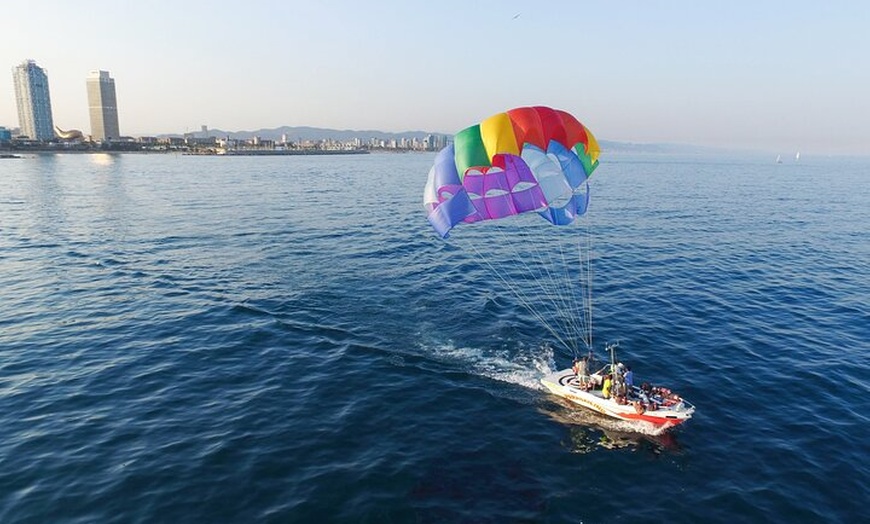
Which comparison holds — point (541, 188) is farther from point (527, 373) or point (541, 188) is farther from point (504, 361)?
point (504, 361)

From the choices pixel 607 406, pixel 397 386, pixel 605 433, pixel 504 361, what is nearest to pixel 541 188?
pixel 504 361

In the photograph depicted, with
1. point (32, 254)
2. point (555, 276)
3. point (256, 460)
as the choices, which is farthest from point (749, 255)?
point (32, 254)

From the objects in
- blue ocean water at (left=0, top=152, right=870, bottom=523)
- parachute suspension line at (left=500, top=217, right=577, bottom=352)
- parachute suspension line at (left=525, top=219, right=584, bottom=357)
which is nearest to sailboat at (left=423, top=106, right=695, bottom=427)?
blue ocean water at (left=0, top=152, right=870, bottom=523)

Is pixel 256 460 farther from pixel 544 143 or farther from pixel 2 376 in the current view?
pixel 544 143

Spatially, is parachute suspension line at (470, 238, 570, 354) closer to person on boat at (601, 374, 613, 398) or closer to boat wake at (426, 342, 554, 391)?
boat wake at (426, 342, 554, 391)

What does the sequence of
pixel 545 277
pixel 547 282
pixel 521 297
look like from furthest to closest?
pixel 545 277
pixel 547 282
pixel 521 297

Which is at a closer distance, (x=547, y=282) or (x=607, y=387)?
(x=607, y=387)

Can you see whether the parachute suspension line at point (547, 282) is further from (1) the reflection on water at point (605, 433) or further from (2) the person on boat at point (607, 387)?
(1) the reflection on water at point (605, 433)

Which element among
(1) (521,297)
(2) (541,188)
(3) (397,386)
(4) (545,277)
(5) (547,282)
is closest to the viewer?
(2) (541,188)
